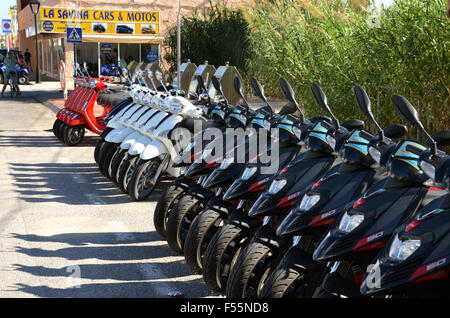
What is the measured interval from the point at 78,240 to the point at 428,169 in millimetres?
3496

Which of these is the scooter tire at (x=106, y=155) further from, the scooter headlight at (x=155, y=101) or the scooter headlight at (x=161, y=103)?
the scooter headlight at (x=161, y=103)

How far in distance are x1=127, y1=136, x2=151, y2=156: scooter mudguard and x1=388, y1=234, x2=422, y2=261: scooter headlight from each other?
4.27m

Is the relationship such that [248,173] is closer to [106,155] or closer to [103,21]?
[106,155]

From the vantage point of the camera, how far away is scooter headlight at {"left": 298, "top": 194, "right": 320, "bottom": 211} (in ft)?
10.5

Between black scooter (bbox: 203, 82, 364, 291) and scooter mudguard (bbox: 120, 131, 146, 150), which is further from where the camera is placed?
scooter mudguard (bbox: 120, 131, 146, 150)

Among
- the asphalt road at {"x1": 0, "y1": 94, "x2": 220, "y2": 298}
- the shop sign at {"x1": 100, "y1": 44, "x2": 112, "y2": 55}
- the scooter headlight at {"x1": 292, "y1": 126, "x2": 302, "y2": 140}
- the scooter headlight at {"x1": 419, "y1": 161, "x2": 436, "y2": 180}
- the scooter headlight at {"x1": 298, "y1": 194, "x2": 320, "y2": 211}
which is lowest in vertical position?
the shop sign at {"x1": 100, "y1": 44, "x2": 112, "y2": 55}

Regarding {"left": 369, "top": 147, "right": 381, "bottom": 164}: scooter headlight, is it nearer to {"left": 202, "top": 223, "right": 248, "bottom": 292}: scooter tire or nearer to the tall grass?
{"left": 202, "top": 223, "right": 248, "bottom": 292}: scooter tire

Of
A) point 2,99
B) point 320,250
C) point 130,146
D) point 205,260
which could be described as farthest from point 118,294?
point 2,99

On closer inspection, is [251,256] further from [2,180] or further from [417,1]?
[2,180]

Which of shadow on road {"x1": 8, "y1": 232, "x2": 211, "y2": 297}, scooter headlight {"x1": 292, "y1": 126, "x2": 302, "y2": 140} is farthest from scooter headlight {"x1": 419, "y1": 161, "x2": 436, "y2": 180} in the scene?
shadow on road {"x1": 8, "y1": 232, "x2": 211, "y2": 297}

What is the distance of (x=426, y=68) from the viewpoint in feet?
19.0

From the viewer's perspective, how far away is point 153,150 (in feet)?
20.8

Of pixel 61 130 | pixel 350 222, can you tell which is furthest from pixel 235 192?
pixel 61 130

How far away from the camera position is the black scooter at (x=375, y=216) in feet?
8.92
